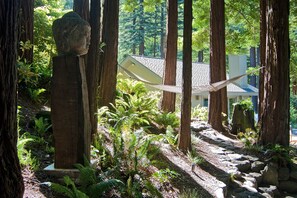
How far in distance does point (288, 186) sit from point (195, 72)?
11.4 m

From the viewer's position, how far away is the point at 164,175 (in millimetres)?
3914

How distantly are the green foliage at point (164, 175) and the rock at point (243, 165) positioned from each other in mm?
1870

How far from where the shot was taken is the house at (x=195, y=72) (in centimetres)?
1474

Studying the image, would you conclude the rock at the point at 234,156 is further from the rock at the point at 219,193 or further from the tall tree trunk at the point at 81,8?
the tall tree trunk at the point at 81,8

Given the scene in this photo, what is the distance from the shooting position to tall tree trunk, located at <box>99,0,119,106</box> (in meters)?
6.09

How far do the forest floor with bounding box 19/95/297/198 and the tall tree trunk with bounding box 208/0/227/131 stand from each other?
153cm

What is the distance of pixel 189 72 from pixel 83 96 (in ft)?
8.39

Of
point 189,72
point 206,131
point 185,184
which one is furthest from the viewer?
point 206,131

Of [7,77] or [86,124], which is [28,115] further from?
[7,77]

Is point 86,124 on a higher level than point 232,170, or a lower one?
higher

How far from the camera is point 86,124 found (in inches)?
120

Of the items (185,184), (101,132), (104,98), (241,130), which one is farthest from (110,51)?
(241,130)

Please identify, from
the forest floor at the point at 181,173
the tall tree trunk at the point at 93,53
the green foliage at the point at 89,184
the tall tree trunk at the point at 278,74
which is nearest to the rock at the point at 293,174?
the tall tree trunk at the point at 278,74

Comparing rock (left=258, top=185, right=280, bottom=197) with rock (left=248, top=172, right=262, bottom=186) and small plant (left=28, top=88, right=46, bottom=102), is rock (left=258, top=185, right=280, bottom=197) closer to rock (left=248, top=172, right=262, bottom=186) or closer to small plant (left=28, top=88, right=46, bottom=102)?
rock (left=248, top=172, right=262, bottom=186)
